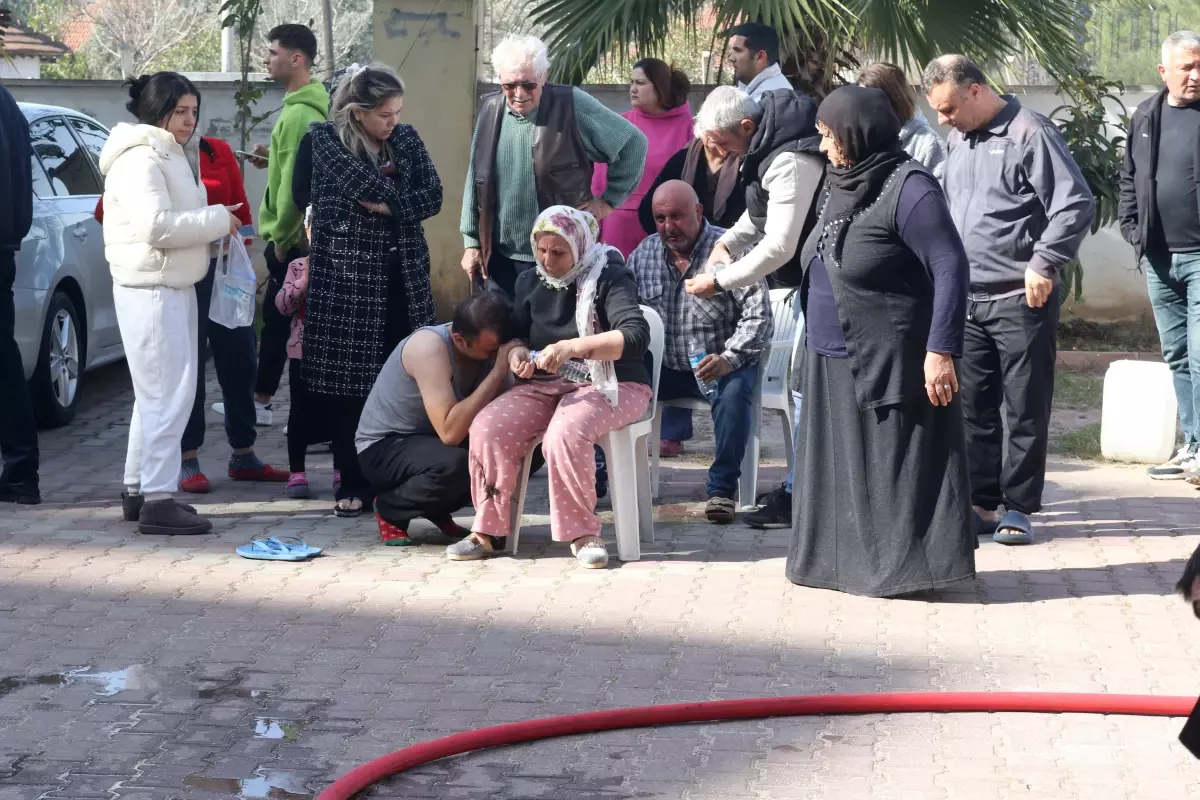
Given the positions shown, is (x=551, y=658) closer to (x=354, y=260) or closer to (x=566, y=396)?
→ (x=566, y=396)

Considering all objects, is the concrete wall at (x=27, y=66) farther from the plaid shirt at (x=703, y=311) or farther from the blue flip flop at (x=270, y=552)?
the blue flip flop at (x=270, y=552)

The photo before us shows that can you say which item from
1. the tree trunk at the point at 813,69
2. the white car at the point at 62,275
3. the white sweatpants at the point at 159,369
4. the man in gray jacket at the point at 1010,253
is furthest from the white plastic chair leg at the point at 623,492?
the tree trunk at the point at 813,69

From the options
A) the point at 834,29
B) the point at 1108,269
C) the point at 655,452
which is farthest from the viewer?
the point at 1108,269

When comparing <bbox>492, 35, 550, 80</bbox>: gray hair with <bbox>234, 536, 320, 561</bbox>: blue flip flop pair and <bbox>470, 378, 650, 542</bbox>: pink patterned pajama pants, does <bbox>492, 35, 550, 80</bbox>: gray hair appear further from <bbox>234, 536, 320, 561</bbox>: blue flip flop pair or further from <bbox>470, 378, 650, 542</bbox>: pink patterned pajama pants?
<bbox>234, 536, 320, 561</bbox>: blue flip flop pair

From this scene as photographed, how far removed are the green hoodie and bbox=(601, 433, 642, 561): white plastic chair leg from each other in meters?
2.37

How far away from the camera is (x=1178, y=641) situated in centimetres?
521

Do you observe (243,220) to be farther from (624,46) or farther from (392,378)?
(624,46)

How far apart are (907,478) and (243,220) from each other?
3460mm

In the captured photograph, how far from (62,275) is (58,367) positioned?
1.73 ft

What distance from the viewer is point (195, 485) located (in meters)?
7.60

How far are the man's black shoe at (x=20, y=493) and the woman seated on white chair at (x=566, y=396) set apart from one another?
7.24 ft

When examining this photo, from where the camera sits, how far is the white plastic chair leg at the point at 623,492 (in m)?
6.30

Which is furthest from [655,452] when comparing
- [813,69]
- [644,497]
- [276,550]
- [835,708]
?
[813,69]

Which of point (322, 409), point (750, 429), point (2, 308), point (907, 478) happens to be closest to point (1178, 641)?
point (907, 478)
